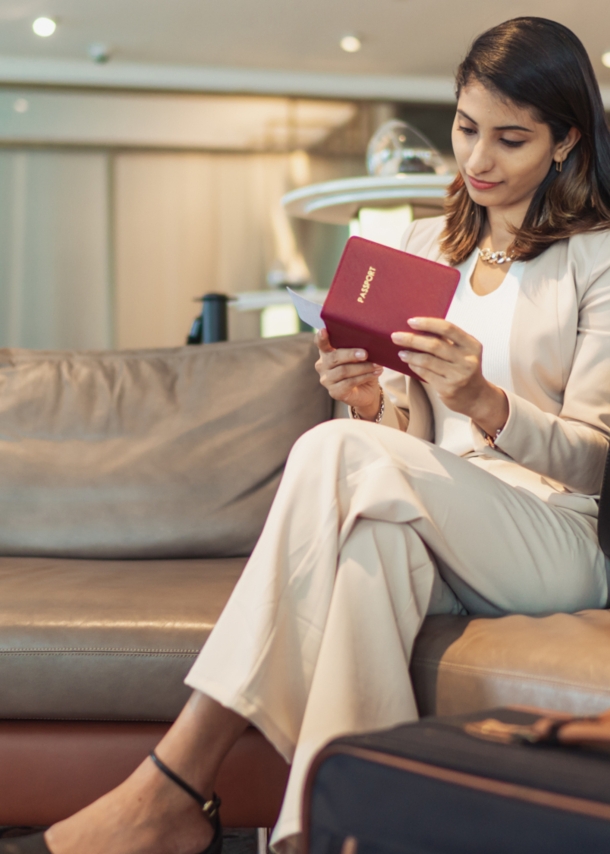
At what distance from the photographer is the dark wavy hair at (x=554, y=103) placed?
4.31 ft

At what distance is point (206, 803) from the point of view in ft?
3.17

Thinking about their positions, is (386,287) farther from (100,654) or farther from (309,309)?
(100,654)

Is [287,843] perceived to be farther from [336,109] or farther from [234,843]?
[336,109]

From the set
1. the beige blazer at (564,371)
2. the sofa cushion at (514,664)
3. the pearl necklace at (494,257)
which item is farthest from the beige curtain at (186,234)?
the sofa cushion at (514,664)

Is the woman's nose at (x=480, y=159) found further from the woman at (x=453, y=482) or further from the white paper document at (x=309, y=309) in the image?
the white paper document at (x=309, y=309)

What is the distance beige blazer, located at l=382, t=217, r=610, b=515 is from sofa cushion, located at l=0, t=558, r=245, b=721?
47 cm

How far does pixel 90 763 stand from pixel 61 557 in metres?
0.53

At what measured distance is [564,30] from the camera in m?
1.33

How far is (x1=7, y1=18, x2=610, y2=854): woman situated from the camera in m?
0.94

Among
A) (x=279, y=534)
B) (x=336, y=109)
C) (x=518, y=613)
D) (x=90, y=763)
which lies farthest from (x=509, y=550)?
(x=336, y=109)

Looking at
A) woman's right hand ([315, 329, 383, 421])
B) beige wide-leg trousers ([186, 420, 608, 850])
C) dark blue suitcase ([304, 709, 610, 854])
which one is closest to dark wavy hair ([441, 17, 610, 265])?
woman's right hand ([315, 329, 383, 421])

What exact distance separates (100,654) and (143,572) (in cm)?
28

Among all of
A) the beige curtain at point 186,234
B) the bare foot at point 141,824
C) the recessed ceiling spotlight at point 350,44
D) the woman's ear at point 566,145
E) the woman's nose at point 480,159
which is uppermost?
the recessed ceiling spotlight at point 350,44

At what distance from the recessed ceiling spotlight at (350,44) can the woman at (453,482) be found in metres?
4.29
